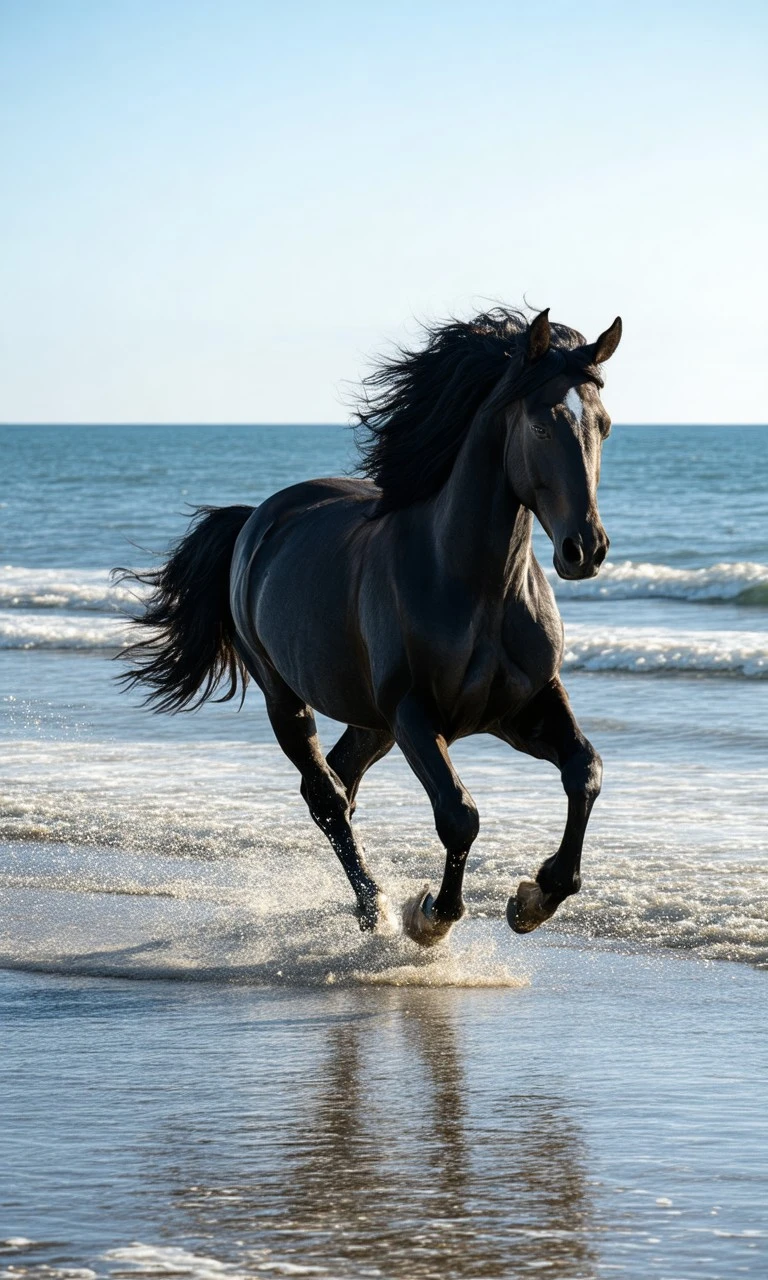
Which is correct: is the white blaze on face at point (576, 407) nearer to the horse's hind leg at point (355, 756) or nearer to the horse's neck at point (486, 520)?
the horse's neck at point (486, 520)

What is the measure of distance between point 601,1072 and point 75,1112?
52.0 inches

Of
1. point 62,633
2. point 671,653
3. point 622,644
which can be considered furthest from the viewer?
point 62,633

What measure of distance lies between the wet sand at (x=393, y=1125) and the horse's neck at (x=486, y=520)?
1304 mm

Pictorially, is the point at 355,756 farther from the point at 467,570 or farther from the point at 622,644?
the point at 622,644

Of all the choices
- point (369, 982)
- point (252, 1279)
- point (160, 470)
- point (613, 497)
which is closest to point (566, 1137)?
point (252, 1279)

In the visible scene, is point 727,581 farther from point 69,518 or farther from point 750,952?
point 69,518

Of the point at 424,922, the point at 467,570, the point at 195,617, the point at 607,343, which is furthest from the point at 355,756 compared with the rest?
the point at 607,343

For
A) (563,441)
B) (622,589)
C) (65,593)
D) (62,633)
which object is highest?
(563,441)

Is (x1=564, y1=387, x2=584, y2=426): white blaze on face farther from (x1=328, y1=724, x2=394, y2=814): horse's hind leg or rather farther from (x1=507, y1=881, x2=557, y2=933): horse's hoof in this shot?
(x1=328, y1=724, x2=394, y2=814): horse's hind leg

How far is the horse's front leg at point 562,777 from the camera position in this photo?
15.7ft

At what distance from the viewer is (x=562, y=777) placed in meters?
4.86

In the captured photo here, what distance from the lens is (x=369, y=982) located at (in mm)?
5207

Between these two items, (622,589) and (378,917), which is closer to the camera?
(378,917)

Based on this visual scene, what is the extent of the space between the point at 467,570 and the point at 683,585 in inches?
665
